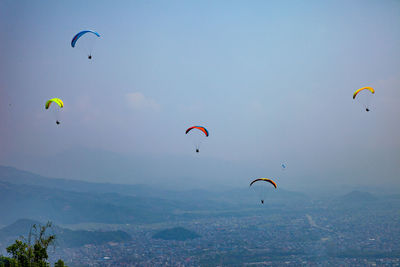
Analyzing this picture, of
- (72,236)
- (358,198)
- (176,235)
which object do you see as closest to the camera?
(72,236)

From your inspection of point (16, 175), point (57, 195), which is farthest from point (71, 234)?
point (16, 175)

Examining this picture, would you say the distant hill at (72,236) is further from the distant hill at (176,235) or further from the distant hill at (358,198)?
the distant hill at (358,198)

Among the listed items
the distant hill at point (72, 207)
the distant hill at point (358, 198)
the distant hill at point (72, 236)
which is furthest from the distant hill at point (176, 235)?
the distant hill at point (358, 198)

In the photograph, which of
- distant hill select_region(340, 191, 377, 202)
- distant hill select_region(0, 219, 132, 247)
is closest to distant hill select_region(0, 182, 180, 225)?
distant hill select_region(0, 219, 132, 247)

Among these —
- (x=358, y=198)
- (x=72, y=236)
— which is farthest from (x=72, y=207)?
(x=358, y=198)

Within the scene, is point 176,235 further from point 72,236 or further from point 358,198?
point 358,198
